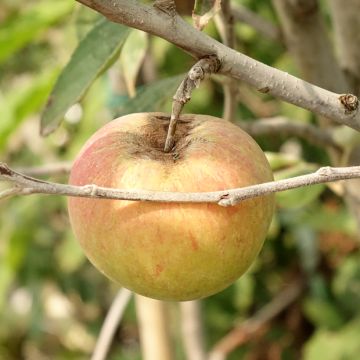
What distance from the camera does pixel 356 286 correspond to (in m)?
1.85

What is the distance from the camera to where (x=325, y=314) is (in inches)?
72.6

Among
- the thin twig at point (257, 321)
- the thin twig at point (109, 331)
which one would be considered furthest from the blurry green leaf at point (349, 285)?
the thin twig at point (109, 331)

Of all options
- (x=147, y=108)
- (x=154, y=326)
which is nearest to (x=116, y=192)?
(x=147, y=108)

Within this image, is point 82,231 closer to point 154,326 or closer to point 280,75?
point 280,75

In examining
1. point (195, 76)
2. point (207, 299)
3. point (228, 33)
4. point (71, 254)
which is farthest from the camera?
point (207, 299)

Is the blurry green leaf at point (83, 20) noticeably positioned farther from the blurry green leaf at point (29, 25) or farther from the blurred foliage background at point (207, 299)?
the blurry green leaf at point (29, 25)

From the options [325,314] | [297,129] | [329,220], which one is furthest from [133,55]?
[325,314]

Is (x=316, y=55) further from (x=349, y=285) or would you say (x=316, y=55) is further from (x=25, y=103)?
(x=349, y=285)

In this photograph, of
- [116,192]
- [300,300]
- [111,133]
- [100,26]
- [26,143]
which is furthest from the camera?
[26,143]

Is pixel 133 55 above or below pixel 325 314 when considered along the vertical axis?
above

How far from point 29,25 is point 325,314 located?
3.13 ft

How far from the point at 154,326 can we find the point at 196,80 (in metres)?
0.76

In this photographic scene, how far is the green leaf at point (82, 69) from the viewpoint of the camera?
79 centimetres

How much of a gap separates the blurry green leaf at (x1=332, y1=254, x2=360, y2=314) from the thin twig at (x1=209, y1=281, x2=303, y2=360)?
0.12 meters
